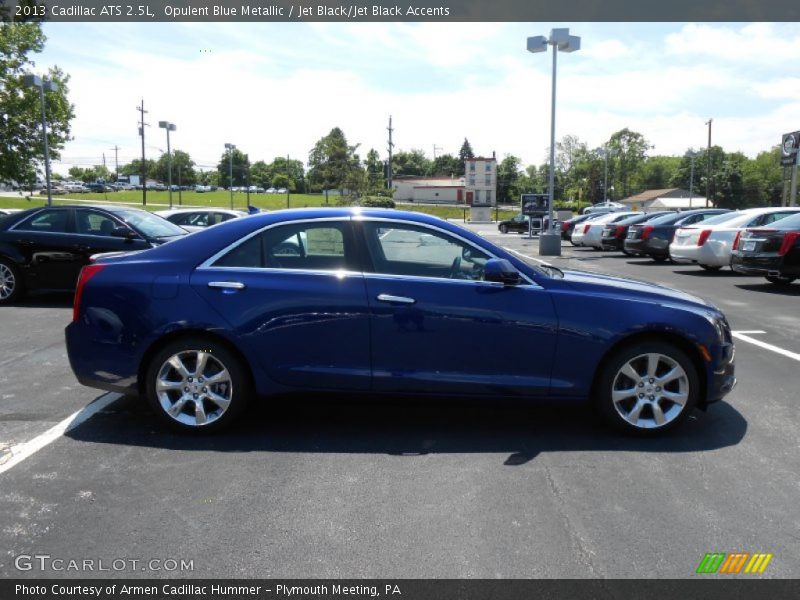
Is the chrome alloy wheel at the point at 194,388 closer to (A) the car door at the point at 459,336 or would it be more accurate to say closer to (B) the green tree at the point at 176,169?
(A) the car door at the point at 459,336

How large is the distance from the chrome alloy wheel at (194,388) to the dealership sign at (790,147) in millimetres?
25645

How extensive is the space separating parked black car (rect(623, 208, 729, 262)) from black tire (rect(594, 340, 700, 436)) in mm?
14805

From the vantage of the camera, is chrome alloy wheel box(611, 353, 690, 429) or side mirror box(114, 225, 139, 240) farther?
side mirror box(114, 225, 139, 240)

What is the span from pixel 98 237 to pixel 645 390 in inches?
331

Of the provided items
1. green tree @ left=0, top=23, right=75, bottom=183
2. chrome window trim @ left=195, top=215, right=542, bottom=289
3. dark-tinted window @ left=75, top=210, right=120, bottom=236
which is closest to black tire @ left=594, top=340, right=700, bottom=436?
chrome window trim @ left=195, top=215, right=542, bottom=289

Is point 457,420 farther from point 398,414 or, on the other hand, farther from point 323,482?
point 323,482

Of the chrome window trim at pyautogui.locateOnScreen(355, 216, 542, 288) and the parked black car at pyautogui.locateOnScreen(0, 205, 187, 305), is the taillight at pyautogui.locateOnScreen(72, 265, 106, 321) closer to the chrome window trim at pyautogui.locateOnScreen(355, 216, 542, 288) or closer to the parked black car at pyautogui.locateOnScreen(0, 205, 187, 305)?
the chrome window trim at pyautogui.locateOnScreen(355, 216, 542, 288)

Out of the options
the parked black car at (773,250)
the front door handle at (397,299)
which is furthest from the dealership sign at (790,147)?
the front door handle at (397,299)

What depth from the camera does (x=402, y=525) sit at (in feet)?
10.5

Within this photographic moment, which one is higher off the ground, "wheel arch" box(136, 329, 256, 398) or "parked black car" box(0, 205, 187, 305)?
"parked black car" box(0, 205, 187, 305)

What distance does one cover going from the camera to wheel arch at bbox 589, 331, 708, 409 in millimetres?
4352

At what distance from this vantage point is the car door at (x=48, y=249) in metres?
9.67

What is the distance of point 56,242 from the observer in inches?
381

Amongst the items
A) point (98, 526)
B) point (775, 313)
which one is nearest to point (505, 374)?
point (98, 526)
